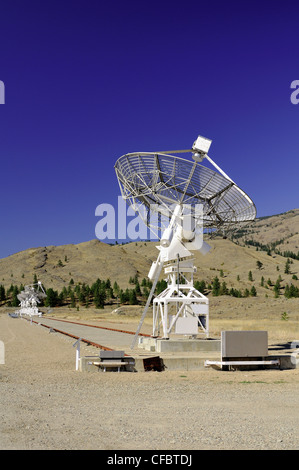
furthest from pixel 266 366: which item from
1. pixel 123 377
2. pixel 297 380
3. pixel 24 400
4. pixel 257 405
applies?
pixel 24 400

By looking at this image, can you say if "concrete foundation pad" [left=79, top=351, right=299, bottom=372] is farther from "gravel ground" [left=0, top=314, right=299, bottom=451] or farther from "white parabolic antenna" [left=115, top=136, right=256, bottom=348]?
"white parabolic antenna" [left=115, top=136, right=256, bottom=348]

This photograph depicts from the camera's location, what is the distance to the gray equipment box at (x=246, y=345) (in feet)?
63.7

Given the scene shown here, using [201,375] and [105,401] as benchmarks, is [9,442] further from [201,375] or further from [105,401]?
[201,375]

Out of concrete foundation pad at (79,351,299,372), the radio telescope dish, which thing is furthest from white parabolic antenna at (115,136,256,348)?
concrete foundation pad at (79,351,299,372)

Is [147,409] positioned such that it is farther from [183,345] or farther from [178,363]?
[183,345]

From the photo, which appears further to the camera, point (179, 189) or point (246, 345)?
point (179, 189)

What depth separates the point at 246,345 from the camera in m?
19.6

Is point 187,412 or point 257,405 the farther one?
point 257,405

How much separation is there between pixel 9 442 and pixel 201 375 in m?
10.7

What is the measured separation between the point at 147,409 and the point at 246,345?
891 centimetres

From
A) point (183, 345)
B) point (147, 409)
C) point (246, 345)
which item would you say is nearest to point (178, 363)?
point (246, 345)

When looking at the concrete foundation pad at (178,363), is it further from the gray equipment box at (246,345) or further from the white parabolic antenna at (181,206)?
the white parabolic antenna at (181,206)

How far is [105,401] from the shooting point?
12711 mm

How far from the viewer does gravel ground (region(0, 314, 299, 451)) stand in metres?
8.55
